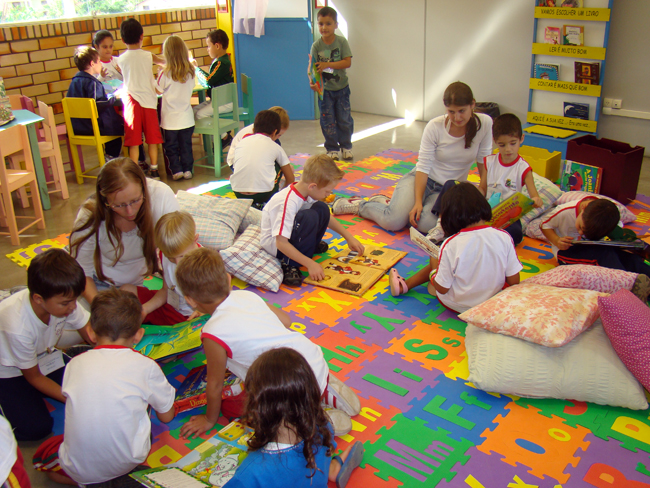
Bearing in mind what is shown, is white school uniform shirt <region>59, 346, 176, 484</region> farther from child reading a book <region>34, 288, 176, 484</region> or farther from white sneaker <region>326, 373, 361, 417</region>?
white sneaker <region>326, 373, 361, 417</region>

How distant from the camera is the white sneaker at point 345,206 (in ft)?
14.0

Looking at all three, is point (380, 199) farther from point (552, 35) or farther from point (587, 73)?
point (552, 35)

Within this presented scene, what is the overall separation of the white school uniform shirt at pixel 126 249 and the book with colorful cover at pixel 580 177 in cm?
306

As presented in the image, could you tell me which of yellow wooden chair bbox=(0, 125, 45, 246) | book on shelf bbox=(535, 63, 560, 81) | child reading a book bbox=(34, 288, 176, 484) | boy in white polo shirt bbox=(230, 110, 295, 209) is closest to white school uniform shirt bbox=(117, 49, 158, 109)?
yellow wooden chair bbox=(0, 125, 45, 246)

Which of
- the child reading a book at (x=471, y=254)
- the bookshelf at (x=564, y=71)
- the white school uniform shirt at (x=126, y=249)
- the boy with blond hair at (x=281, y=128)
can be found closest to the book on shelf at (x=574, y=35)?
the bookshelf at (x=564, y=71)

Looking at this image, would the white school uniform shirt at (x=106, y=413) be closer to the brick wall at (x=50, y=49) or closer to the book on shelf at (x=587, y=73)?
the book on shelf at (x=587, y=73)

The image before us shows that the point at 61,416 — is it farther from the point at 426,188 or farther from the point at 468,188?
the point at 426,188

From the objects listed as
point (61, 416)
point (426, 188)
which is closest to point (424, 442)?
point (61, 416)

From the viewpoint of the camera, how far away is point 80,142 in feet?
16.8

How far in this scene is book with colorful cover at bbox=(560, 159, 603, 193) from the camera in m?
4.12

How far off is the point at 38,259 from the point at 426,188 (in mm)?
2635

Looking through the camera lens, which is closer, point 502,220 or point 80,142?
point 502,220

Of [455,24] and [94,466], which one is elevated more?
[455,24]

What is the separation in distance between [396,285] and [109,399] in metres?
1.75
